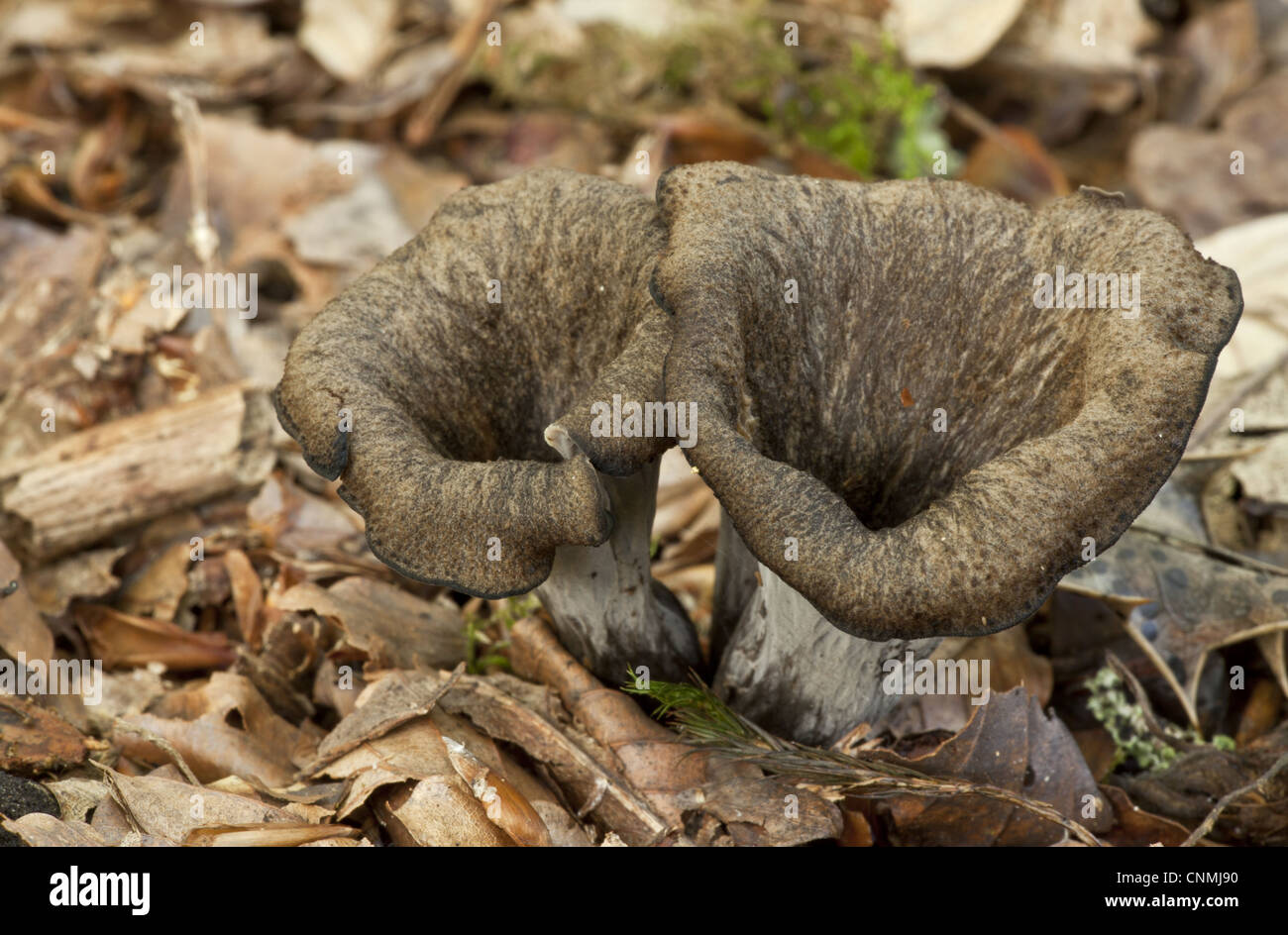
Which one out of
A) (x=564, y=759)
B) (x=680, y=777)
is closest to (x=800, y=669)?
(x=680, y=777)

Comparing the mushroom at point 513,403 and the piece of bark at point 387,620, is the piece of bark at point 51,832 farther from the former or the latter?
the mushroom at point 513,403

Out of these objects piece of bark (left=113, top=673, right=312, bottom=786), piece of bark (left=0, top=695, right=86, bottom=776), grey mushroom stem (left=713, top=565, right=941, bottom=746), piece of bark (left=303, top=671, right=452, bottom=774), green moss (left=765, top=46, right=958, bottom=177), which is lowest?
piece of bark (left=113, top=673, right=312, bottom=786)

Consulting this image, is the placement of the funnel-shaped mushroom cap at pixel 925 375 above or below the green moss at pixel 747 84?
below

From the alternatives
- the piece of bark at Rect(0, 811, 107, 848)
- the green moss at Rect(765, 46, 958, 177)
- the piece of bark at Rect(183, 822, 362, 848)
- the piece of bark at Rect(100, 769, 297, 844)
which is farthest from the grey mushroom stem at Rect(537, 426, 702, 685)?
the green moss at Rect(765, 46, 958, 177)

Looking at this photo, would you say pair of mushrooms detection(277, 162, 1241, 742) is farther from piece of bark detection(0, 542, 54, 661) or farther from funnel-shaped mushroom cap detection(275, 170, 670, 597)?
piece of bark detection(0, 542, 54, 661)

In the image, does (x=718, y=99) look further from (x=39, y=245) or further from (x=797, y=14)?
(x=39, y=245)

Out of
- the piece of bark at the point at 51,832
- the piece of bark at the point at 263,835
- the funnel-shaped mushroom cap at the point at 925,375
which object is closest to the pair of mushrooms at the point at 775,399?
the funnel-shaped mushroom cap at the point at 925,375

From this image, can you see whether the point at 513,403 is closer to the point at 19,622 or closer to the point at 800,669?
the point at 800,669
